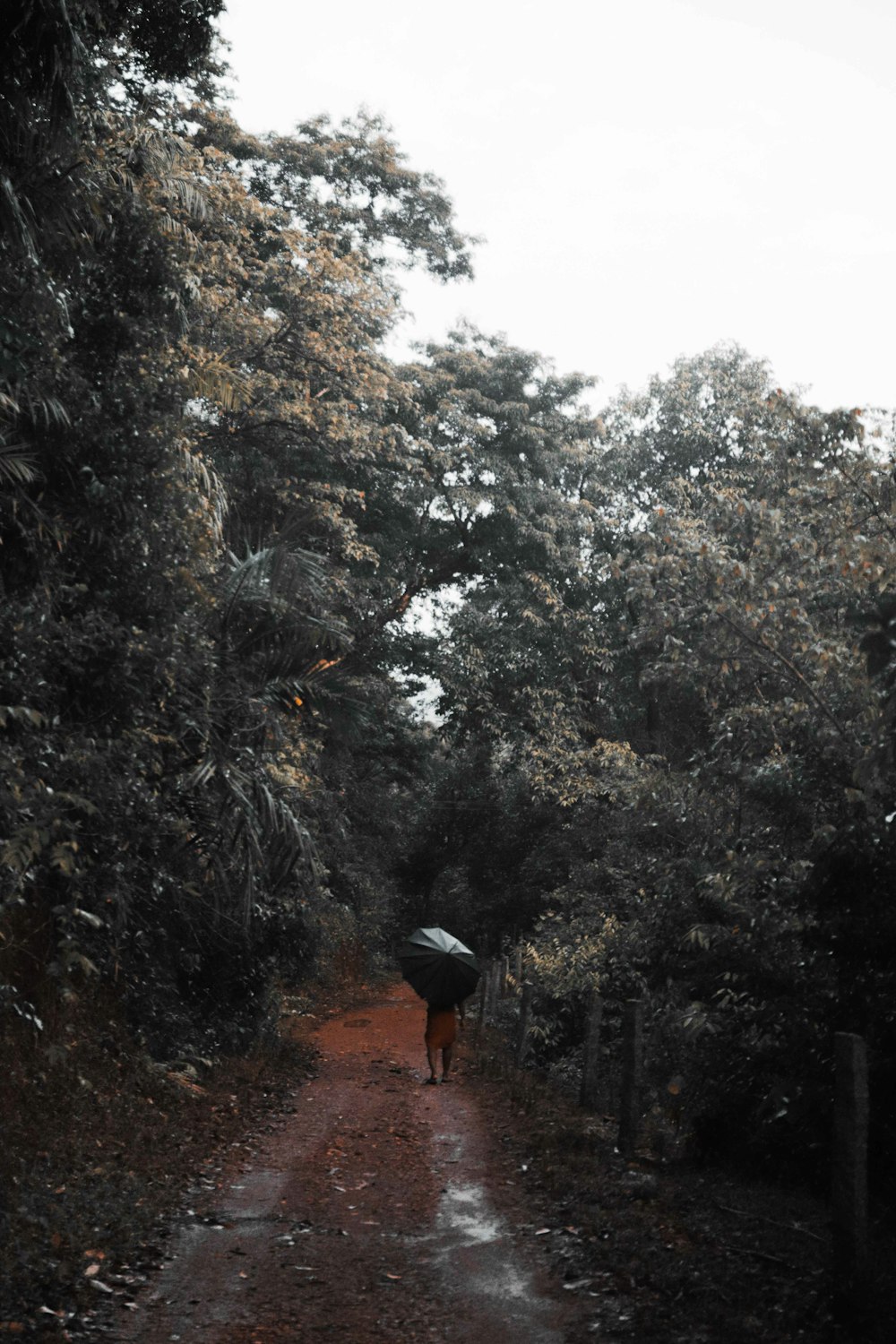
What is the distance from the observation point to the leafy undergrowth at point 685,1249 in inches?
223

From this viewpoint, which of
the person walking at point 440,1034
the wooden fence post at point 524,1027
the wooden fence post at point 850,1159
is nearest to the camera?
the wooden fence post at point 850,1159

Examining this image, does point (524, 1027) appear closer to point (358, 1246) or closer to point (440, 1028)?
point (440, 1028)

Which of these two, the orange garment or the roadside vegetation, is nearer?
the roadside vegetation

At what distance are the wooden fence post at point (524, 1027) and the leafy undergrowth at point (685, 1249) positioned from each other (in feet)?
19.6

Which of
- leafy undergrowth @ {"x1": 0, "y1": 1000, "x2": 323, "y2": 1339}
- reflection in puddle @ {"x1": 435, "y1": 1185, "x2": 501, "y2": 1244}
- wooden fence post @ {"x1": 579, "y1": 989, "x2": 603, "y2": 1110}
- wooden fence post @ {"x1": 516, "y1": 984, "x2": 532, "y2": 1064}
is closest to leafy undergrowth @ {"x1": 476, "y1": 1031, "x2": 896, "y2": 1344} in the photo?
reflection in puddle @ {"x1": 435, "y1": 1185, "x2": 501, "y2": 1244}

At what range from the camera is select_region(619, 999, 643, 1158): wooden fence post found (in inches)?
386

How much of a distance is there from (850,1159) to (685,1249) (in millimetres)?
1702

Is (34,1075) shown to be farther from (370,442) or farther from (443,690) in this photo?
(443,690)

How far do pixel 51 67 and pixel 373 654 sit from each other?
16.9 metres

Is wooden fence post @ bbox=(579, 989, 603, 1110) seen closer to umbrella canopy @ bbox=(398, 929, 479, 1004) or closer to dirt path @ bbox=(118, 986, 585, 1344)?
dirt path @ bbox=(118, 986, 585, 1344)

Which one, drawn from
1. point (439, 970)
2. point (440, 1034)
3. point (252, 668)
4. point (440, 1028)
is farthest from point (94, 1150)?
point (440, 1034)

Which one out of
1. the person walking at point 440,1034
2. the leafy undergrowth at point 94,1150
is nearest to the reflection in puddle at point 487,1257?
the leafy undergrowth at point 94,1150

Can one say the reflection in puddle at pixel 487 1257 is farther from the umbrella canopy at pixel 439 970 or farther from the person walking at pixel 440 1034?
the person walking at pixel 440 1034

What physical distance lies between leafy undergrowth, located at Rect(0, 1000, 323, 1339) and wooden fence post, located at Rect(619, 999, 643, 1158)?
3567 mm
